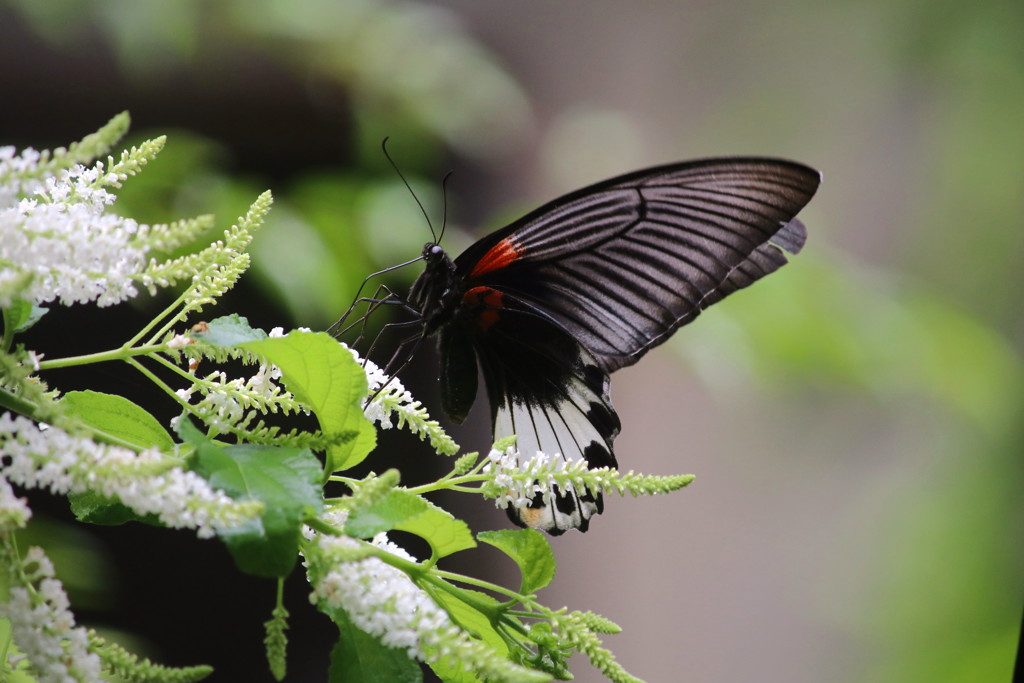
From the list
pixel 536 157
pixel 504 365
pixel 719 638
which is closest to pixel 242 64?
pixel 536 157

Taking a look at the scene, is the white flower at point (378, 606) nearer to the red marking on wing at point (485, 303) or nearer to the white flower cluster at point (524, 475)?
the white flower cluster at point (524, 475)

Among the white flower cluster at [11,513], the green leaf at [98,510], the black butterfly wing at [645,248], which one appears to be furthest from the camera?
the black butterfly wing at [645,248]

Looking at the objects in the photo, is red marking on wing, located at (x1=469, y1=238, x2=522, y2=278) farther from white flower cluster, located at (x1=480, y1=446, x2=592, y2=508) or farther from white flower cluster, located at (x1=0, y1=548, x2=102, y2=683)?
white flower cluster, located at (x1=0, y1=548, x2=102, y2=683)

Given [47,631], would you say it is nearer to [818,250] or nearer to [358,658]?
[358,658]

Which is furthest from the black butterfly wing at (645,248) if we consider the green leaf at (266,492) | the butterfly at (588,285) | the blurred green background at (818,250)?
the blurred green background at (818,250)

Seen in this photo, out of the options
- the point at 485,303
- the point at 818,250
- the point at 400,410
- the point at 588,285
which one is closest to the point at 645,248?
the point at 588,285

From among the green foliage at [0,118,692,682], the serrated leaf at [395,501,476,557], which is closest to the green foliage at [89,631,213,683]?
the green foliage at [0,118,692,682]
